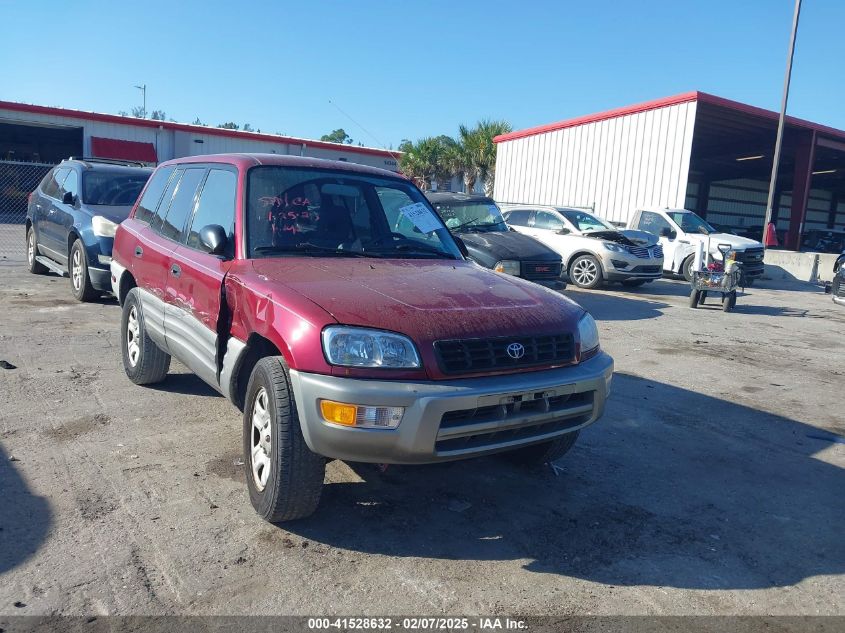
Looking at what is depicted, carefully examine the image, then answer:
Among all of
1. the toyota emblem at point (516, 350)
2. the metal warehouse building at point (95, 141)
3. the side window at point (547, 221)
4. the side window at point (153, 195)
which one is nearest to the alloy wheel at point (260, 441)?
the toyota emblem at point (516, 350)

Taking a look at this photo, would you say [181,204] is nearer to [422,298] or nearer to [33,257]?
[422,298]

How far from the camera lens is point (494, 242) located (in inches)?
428

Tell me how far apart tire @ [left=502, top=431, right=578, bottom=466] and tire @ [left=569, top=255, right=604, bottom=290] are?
9.74m

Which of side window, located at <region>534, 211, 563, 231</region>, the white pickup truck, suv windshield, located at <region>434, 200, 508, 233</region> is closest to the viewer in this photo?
suv windshield, located at <region>434, 200, 508, 233</region>

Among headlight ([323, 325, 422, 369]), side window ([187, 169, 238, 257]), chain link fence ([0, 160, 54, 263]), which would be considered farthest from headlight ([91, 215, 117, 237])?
chain link fence ([0, 160, 54, 263])

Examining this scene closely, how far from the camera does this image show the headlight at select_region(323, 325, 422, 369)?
10.1 feet

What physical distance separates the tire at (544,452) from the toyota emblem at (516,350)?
0.91m

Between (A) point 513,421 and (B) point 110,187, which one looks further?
(B) point 110,187

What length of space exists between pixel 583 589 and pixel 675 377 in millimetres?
4348

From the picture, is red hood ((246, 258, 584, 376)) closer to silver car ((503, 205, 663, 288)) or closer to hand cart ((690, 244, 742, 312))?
hand cart ((690, 244, 742, 312))

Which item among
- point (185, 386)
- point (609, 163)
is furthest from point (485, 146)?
point (185, 386)

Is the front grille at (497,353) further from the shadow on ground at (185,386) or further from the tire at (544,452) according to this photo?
the shadow on ground at (185,386)

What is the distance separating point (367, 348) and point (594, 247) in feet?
36.8

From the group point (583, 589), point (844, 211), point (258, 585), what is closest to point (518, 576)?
point (583, 589)
